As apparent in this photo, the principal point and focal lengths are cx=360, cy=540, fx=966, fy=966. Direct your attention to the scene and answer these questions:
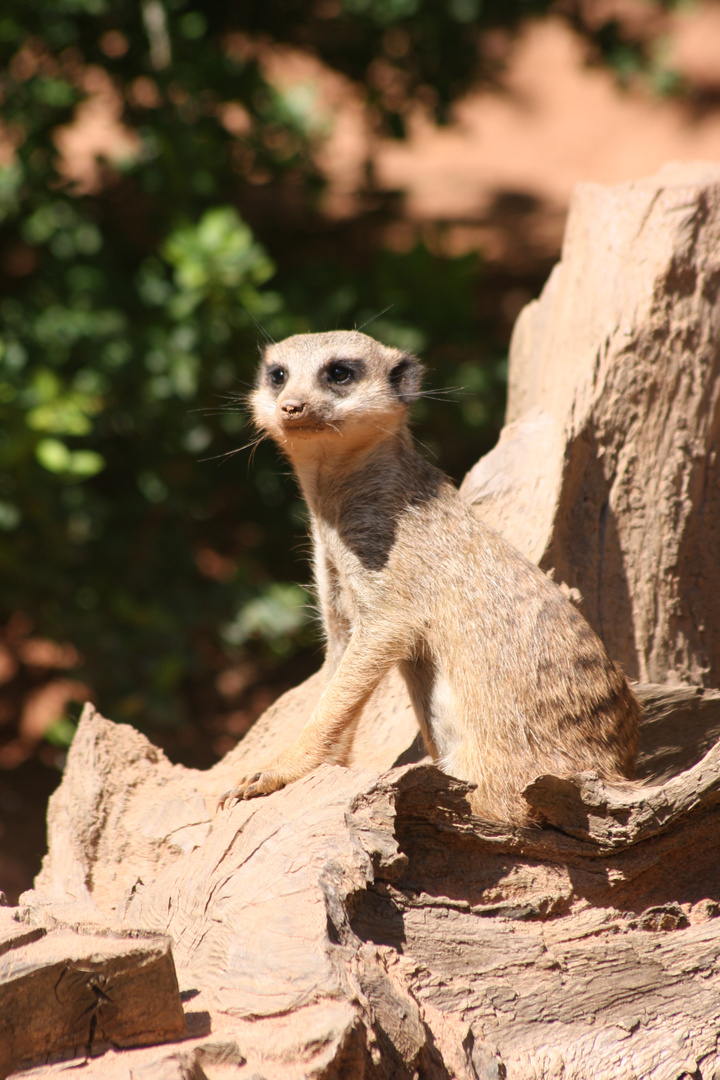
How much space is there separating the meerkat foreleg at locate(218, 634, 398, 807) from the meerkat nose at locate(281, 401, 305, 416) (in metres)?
0.60

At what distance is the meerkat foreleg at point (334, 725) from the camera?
7.68ft

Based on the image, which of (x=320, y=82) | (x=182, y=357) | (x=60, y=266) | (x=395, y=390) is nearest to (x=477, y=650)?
(x=395, y=390)

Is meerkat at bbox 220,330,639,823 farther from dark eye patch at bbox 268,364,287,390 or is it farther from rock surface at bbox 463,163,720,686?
rock surface at bbox 463,163,720,686

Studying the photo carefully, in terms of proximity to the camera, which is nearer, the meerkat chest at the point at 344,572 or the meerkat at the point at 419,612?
the meerkat at the point at 419,612

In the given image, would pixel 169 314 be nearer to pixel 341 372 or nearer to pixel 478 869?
pixel 341 372

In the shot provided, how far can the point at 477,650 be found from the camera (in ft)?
7.92

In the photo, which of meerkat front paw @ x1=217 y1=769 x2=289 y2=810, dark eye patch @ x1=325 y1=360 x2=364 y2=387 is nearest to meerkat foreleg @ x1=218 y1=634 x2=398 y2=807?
meerkat front paw @ x1=217 y1=769 x2=289 y2=810

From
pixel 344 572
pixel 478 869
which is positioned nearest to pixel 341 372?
pixel 344 572

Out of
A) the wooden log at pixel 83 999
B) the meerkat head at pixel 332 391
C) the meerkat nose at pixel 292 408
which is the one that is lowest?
the wooden log at pixel 83 999

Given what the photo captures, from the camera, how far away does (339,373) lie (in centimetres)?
267

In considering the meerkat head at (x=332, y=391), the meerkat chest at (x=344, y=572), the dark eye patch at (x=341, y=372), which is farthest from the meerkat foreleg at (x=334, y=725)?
the dark eye patch at (x=341, y=372)

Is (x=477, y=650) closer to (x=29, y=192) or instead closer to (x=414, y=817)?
(x=414, y=817)

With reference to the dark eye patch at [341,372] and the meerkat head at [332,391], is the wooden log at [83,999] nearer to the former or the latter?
the meerkat head at [332,391]

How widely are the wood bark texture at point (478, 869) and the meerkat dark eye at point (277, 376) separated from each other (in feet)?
2.68
